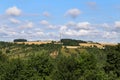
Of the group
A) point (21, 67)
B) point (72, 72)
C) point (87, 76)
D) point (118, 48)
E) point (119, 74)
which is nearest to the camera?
point (87, 76)

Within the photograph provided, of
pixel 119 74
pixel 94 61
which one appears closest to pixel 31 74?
pixel 94 61

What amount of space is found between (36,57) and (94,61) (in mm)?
14874

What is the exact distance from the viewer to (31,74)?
7844cm

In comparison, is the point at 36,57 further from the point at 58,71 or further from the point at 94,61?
the point at 94,61

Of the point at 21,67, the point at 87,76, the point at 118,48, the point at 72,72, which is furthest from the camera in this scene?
the point at 118,48

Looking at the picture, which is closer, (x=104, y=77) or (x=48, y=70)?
(x=104, y=77)

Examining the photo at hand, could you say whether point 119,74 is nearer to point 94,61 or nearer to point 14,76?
point 94,61

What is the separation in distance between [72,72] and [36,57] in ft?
39.4

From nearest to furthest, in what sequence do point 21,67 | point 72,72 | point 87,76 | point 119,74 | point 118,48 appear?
1. point 87,76
2. point 72,72
3. point 21,67
4. point 119,74
5. point 118,48

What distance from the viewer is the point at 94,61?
79.4 m

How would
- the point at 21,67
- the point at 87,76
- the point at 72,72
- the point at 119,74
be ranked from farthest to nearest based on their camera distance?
1. the point at 119,74
2. the point at 21,67
3. the point at 72,72
4. the point at 87,76

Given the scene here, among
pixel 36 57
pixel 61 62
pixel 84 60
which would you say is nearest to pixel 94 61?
pixel 84 60

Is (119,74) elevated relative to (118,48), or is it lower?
lower

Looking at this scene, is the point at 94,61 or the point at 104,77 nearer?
the point at 104,77
